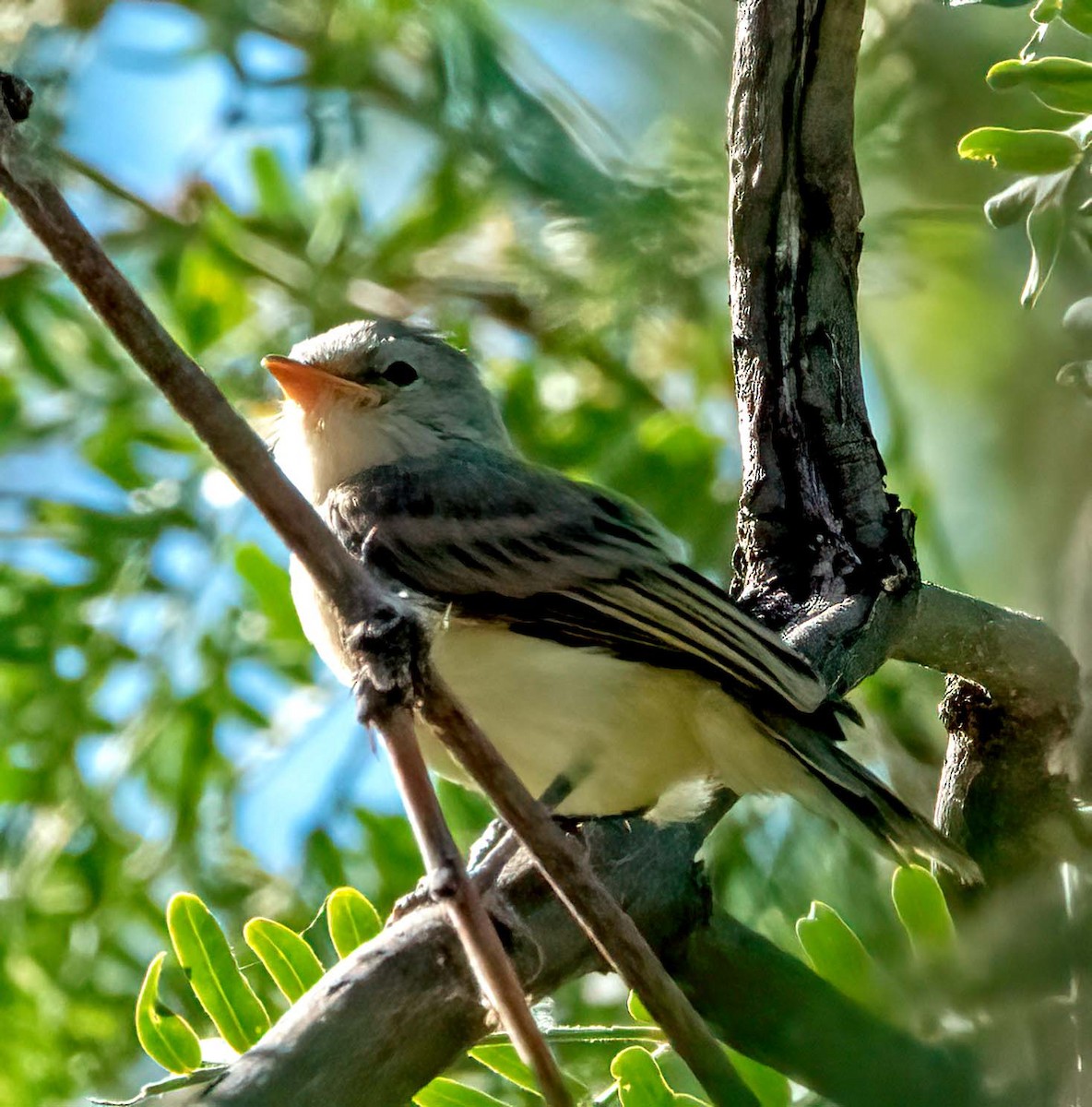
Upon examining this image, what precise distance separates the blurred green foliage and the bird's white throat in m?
0.38

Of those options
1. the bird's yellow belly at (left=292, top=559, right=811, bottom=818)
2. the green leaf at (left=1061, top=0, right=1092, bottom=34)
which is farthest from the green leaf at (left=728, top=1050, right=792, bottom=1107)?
the green leaf at (left=1061, top=0, right=1092, bottom=34)

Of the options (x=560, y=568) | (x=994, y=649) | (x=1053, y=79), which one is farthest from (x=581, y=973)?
(x=1053, y=79)

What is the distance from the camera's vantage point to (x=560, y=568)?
10.9 feet

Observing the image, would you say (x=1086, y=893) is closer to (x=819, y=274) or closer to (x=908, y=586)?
(x=908, y=586)

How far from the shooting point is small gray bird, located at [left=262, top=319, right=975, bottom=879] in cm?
294

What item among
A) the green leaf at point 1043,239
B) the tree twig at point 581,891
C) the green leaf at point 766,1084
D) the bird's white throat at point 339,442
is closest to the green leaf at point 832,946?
the green leaf at point 766,1084

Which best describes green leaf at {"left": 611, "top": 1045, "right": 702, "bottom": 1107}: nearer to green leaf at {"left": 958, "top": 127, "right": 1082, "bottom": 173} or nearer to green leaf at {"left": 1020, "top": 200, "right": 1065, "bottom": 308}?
green leaf at {"left": 1020, "top": 200, "right": 1065, "bottom": 308}

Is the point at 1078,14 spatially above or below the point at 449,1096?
above

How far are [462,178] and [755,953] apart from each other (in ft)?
10.00

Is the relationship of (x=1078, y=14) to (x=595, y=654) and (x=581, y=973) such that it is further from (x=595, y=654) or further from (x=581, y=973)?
(x=581, y=973)

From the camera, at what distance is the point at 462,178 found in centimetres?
489

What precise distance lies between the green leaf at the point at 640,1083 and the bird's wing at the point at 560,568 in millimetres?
838

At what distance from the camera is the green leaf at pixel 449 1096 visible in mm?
2443

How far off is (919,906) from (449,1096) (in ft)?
2.77
